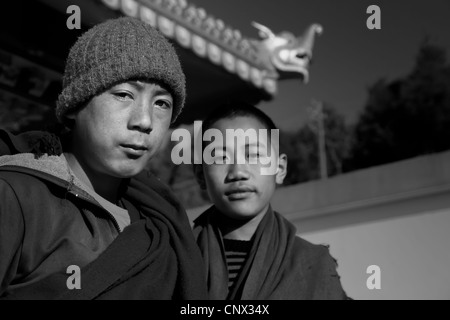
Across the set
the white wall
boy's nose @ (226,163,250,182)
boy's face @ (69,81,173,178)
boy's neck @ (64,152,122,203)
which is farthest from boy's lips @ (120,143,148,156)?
the white wall

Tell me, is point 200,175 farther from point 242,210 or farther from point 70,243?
point 70,243

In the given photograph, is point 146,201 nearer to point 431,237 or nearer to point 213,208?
point 213,208

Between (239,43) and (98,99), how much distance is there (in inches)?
99.1

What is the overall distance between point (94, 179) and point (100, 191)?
0.03m

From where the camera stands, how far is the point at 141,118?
3.15 ft

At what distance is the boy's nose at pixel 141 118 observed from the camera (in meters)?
0.96

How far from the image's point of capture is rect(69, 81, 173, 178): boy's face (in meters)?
0.97

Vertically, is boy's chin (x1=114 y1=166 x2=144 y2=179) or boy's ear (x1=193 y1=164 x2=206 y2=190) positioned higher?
boy's ear (x1=193 y1=164 x2=206 y2=190)

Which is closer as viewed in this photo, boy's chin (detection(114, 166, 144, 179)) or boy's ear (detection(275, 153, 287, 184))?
boy's chin (detection(114, 166, 144, 179))

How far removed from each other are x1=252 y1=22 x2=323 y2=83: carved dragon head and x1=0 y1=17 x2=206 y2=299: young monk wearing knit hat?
2620 mm

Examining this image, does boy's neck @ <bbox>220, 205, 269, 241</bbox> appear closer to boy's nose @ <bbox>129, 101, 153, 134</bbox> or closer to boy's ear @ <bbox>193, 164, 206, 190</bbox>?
boy's ear @ <bbox>193, 164, 206, 190</bbox>

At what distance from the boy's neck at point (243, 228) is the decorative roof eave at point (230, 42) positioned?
5.56 feet

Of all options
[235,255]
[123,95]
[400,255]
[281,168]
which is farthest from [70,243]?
[400,255]

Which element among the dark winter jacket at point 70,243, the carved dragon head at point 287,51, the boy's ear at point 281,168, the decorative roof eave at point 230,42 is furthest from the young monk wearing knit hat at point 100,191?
the carved dragon head at point 287,51
